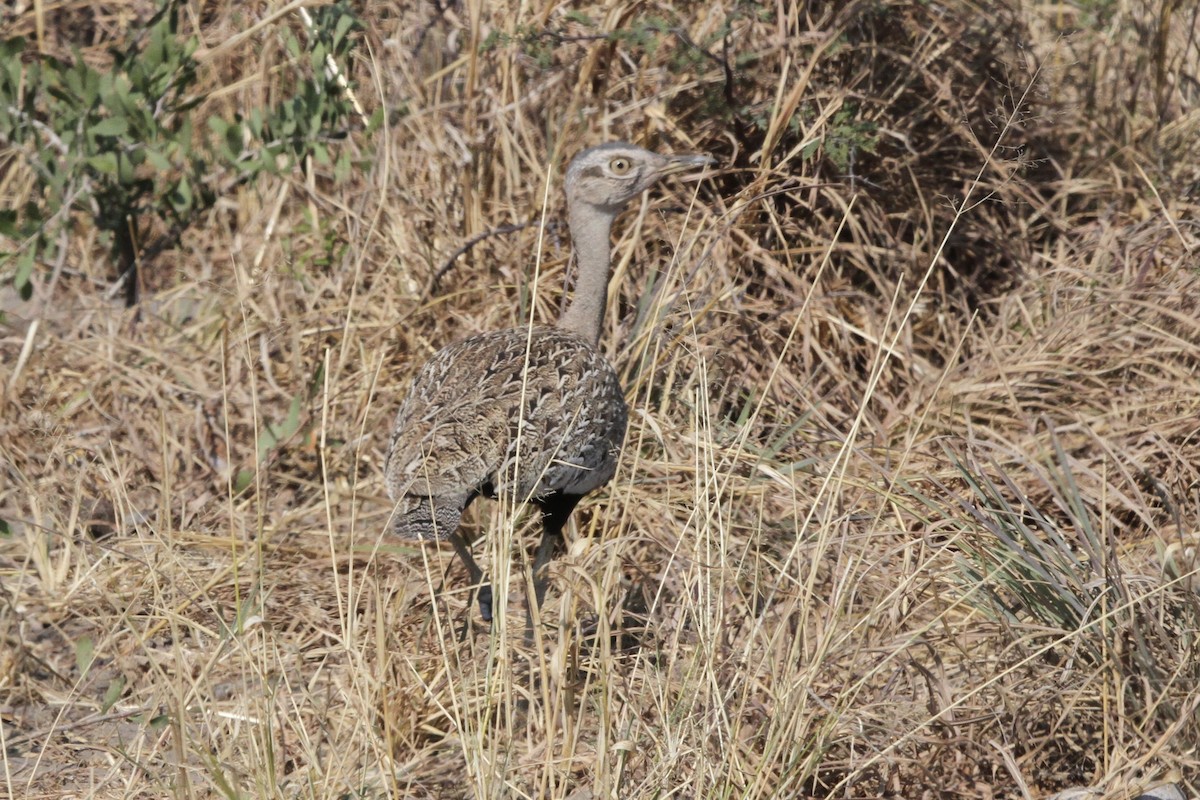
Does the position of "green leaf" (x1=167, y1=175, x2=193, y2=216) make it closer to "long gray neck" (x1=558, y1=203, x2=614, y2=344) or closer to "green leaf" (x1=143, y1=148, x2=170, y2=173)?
"green leaf" (x1=143, y1=148, x2=170, y2=173)

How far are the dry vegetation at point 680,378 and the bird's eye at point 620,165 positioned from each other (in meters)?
0.20

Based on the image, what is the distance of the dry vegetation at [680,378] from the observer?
11.3ft

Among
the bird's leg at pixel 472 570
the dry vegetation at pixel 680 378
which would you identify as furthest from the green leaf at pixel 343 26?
the bird's leg at pixel 472 570

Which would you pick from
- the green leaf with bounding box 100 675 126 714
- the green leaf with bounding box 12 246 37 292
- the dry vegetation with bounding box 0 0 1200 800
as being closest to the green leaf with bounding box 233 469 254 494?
the dry vegetation with bounding box 0 0 1200 800

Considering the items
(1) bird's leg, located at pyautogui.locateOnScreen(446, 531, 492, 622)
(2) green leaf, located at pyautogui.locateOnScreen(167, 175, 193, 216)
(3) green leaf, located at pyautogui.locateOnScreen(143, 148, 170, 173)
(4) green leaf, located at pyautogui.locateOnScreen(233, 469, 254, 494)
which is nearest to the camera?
(1) bird's leg, located at pyautogui.locateOnScreen(446, 531, 492, 622)

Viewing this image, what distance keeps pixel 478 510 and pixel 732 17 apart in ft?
6.51

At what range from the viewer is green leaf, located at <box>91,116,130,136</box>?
17.5ft

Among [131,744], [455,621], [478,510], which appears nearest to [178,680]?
[131,744]

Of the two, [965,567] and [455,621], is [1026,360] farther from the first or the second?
[455,621]

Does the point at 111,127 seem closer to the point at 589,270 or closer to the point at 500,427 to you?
the point at 589,270

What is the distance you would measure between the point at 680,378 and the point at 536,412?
103 cm

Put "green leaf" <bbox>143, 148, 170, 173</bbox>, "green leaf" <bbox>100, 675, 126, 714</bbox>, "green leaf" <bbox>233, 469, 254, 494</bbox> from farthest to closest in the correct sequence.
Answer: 1. "green leaf" <bbox>143, 148, 170, 173</bbox>
2. "green leaf" <bbox>233, 469, 254, 494</bbox>
3. "green leaf" <bbox>100, 675, 126, 714</bbox>

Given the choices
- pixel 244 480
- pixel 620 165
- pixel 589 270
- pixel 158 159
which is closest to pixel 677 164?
pixel 620 165

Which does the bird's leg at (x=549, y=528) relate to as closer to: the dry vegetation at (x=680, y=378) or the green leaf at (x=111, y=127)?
the dry vegetation at (x=680, y=378)
